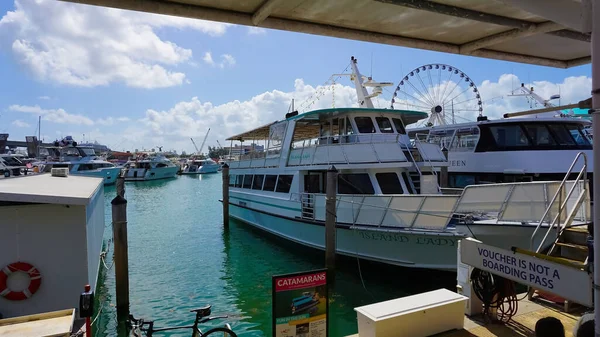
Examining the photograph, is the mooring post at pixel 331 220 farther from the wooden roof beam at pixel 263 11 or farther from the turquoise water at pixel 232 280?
the wooden roof beam at pixel 263 11

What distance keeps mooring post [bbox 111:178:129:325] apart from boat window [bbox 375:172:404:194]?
784cm

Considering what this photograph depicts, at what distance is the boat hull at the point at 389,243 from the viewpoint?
10.2m

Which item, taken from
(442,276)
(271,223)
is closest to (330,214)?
(442,276)

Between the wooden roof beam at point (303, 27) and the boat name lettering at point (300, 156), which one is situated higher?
the wooden roof beam at point (303, 27)

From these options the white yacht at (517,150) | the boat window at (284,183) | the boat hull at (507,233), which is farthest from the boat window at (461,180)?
the boat hull at (507,233)

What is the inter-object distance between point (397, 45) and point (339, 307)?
702cm

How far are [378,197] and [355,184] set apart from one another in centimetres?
182

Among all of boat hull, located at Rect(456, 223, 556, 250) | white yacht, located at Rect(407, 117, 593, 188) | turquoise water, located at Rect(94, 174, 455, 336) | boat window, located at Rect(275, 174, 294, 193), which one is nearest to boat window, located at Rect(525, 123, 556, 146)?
white yacht, located at Rect(407, 117, 593, 188)

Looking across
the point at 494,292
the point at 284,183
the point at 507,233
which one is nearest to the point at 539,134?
the point at 284,183

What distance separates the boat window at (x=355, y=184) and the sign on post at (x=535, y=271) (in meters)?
8.18

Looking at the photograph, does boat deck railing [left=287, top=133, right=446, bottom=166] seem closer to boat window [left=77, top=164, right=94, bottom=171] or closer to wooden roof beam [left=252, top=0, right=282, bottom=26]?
wooden roof beam [left=252, top=0, right=282, bottom=26]

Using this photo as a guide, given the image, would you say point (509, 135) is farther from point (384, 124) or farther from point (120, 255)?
point (120, 255)

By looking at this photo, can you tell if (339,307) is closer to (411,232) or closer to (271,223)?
(411,232)

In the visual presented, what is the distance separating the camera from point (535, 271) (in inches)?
150
